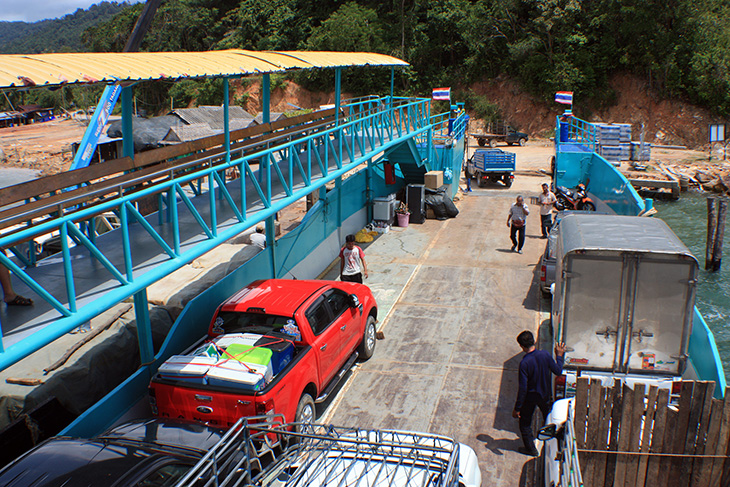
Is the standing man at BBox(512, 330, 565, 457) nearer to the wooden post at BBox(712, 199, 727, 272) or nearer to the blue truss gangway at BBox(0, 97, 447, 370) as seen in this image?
the blue truss gangway at BBox(0, 97, 447, 370)

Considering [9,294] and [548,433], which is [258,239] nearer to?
[9,294]

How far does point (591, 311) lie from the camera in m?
7.57

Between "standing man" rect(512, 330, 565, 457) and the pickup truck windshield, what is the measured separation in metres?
2.98

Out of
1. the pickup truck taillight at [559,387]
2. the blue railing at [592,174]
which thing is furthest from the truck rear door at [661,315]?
the blue railing at [592,174]

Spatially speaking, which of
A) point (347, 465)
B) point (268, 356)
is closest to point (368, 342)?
point (268, 356)

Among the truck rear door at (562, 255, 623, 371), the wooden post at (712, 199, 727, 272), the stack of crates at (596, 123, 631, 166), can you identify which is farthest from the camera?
the stack of crates at (596, 123, 631, 166)

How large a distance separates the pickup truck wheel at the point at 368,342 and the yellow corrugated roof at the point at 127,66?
14.3ft

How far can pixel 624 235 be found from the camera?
25.5 ft

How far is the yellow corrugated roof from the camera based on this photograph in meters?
5.14

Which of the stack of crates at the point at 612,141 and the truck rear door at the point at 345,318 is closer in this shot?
the truck rear door at the point at 345,318

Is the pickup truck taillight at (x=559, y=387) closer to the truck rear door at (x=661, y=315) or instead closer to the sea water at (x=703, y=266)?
the truck rear door at (x=661, y=315)

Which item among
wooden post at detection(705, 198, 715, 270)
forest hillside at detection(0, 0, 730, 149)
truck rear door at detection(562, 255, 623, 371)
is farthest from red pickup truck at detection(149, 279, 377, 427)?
forest hillside at detection(0, 0, 730, 149)

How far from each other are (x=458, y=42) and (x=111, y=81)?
157 feet

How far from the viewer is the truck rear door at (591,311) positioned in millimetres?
7457
